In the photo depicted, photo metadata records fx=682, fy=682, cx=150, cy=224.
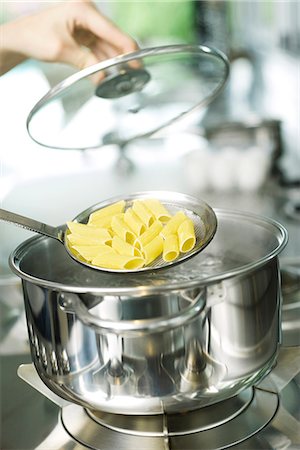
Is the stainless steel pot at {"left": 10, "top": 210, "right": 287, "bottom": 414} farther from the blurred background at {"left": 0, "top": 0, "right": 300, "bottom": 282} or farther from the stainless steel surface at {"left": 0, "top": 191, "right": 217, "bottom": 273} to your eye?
the blurred background at {"left": 0, "top": 0, "right": 300, "bottom": 282}

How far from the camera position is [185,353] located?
0.58 m

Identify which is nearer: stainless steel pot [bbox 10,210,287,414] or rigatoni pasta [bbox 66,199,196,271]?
stainless steel pot [bbox 10,210,287,414]

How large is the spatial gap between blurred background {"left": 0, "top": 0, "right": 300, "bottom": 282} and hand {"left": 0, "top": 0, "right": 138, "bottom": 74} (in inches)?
3.3

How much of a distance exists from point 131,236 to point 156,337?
159 mm

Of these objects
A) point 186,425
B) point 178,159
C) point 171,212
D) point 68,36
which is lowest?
point 178,159

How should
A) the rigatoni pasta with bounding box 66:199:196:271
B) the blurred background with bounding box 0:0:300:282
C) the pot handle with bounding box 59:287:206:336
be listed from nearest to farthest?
the pot handle with bounding box 59:287:206:336 < the rigatoni pasta with bounding box 66:199:196:271 < the blurred background with bounding box 0:0:300:282

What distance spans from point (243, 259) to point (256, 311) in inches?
5.6

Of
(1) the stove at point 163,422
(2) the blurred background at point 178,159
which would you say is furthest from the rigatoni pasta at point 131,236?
(2) the blurred background at point 178,159

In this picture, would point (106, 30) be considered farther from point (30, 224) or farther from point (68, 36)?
point (30, 224)

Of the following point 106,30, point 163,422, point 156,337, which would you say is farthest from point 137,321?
Result: point 106,30

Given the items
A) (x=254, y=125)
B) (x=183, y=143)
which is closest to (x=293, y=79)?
(x=183, y=143)

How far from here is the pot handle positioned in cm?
56

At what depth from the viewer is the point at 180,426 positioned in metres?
0.66

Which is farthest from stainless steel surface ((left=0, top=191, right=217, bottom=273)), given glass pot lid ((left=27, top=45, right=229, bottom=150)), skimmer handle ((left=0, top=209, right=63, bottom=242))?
glass pot lid ((left=27, top=45, right=229, bottom=150))
